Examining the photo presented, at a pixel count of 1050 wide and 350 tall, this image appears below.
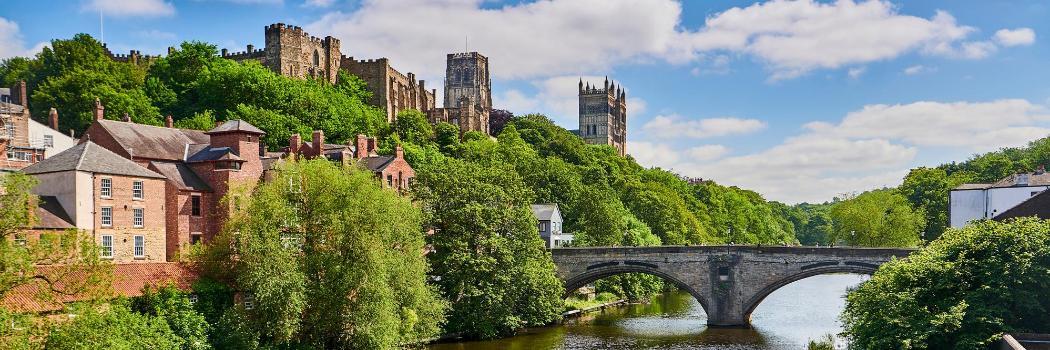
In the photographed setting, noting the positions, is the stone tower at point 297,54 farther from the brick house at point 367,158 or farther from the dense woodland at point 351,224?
the brick house at point 367,158

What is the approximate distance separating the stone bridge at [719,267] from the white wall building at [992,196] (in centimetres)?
1227

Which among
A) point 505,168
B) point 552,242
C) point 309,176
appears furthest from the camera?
point 552,242

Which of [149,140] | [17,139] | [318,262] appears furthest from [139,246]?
[17,139]

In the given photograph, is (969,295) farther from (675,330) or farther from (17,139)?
(17,139)

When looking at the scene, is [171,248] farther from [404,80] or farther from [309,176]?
[404,80]

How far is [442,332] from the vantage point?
45156mm

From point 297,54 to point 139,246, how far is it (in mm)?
50504

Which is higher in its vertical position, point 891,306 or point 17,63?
point 17,63

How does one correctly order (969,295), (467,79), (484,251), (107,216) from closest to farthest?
(969,295)
(107,216)
(484,251)
(467,79)

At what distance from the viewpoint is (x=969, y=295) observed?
29312 mm

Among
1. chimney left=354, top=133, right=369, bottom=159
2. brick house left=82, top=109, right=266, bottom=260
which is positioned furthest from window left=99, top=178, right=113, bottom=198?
chimney left=354, top=133, right=369, bottom=159

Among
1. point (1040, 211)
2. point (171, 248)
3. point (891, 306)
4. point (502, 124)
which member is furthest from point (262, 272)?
point (502, 124)

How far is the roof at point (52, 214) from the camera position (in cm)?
3206

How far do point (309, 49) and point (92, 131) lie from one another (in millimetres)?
48402
